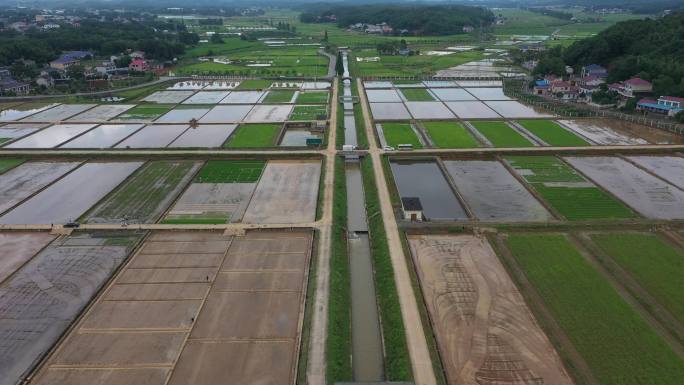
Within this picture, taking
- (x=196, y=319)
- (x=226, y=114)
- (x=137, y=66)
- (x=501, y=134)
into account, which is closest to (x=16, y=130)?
(x=226, y=114)

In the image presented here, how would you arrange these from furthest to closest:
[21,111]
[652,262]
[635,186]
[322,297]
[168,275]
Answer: [21,111], [635,186], [652,262], [168,275], [322,297]

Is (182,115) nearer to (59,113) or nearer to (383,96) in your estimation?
(59,113)

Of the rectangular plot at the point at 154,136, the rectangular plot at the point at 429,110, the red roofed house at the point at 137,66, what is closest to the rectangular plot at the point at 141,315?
the rectangular plot at the point at 154,136

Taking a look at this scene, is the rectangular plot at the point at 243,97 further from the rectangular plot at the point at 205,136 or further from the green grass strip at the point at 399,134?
the green grass strip at the point at 399,134

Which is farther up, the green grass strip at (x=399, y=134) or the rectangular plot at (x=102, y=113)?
the green grass strip at (x=399, y=134)

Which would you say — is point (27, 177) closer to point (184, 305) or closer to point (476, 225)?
point (184, 305)

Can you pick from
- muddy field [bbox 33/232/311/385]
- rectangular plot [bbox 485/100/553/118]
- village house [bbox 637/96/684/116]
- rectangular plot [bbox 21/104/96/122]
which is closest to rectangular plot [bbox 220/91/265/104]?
rectangular plot [bbox 21/104/96/122]
